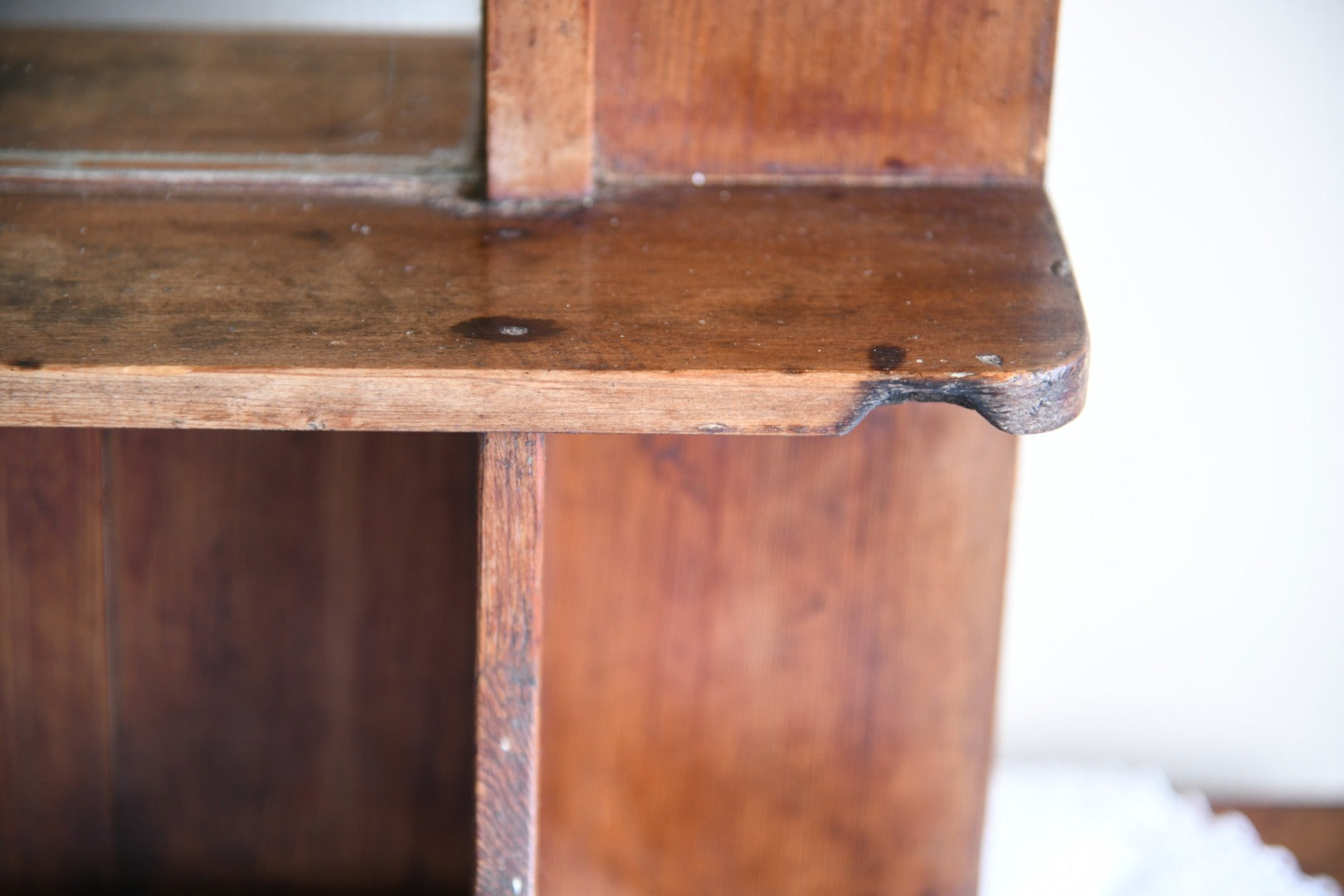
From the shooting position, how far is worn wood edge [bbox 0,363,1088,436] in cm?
47

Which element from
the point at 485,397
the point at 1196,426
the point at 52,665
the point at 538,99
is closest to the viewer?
the point at 485,397

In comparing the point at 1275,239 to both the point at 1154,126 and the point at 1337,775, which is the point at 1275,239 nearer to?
the point at 1154,126

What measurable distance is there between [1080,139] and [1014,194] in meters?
0.54

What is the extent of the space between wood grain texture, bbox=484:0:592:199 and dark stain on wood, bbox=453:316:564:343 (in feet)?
0.50

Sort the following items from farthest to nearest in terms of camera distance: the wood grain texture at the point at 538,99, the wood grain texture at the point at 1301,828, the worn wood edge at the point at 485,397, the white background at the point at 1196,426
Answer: the wood grain texture at the point at 1301,828
the white background at the point at 1196,426
the wood grain texture at the point at 538,99
the worn wood edge at the point at 485,397

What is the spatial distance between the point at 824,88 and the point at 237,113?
1.09 ft

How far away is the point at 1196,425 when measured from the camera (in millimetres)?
1229

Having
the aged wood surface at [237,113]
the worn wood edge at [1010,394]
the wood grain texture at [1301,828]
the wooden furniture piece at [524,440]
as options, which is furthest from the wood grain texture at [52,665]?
the wood grain texture at [1301,828]

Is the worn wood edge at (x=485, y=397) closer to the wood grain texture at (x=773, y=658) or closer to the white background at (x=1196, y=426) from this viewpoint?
the wood grain texture at (x=773, y=658)

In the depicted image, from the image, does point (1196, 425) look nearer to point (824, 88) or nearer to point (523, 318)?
point (824, 88)

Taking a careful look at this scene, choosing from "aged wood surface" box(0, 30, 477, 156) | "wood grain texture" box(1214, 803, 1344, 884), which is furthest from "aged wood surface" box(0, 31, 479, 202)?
"wood grain texture" box(1214, 803, 1344, 884)

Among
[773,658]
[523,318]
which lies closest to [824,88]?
[523,318]

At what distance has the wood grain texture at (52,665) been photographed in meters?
0.87

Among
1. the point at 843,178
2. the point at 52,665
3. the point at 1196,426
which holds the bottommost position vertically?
the point at 52,665
